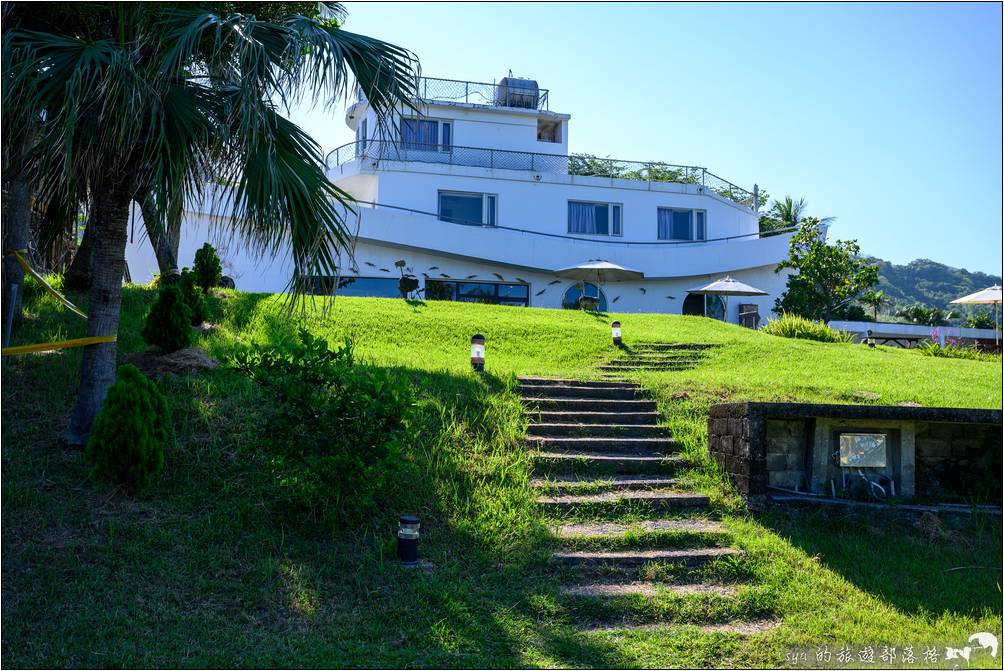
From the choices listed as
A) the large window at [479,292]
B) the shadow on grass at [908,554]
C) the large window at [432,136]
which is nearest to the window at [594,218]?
the large window at [479,292]

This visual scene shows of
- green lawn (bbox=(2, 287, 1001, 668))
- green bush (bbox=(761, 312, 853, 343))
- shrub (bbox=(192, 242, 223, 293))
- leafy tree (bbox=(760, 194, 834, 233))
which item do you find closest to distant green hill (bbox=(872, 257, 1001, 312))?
leafy tree (bbox=(760, 194, 834, 233))

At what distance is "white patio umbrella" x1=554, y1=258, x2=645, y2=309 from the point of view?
75.9ft

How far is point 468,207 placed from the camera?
26.0 metres

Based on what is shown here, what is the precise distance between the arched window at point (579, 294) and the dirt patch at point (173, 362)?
1654cm

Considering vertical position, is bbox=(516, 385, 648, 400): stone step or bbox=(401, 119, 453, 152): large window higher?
bbox=(401, 119, 453, 152): large window

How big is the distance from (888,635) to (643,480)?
2.94 metres

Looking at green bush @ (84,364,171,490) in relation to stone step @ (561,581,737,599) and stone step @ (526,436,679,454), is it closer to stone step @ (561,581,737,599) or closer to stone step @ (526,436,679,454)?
stone step @ (561,581,737,599)

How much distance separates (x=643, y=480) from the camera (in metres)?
8.74

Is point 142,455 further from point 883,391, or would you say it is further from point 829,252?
point 829,252

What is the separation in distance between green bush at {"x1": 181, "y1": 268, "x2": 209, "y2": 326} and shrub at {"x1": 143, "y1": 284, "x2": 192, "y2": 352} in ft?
3.90

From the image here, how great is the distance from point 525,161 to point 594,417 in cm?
1817

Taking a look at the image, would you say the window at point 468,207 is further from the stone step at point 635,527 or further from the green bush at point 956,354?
the stone step at point 635,527

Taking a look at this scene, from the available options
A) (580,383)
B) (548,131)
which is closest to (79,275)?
(580,383)

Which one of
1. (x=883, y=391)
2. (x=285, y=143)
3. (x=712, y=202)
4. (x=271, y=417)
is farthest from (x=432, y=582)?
(x=712, y=202)
